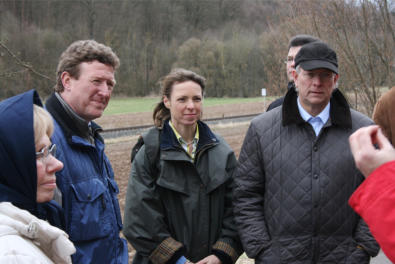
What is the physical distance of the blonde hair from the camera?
5.85 ft

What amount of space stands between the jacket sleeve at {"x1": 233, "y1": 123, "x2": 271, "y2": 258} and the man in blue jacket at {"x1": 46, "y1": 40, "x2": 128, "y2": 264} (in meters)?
0.89

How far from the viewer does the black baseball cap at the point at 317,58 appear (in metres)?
2.59

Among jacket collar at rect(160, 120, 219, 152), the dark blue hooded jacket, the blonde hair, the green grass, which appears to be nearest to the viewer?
the dark blue hooded jacket

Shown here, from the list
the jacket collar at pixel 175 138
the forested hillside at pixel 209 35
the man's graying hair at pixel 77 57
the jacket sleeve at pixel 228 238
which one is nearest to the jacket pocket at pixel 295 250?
the jacket sleeve at pixel 228 238

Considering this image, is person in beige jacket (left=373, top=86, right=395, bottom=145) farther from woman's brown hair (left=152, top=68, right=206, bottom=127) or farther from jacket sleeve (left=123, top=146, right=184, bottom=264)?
jacket sleeve (left=123, top=146, right=184, bottom=264)

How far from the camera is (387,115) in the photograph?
3371mm

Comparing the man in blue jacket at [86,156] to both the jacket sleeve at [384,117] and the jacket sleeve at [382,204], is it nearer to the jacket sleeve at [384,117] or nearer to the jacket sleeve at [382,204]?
the jacket sleeve at [382,204]

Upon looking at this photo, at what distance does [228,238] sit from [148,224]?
63 cm

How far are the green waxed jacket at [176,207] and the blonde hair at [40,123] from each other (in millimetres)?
1081

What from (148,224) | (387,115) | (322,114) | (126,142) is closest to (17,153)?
(148,224)

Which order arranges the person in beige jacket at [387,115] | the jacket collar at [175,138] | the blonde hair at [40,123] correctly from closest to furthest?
the blonde hair at [40,123] → the jacket collar at [175,138] → the person in beige jacket at [387,115]

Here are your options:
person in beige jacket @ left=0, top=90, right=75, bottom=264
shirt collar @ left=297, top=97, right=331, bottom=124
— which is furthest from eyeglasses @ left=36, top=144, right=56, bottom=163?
shirt collar @ left=297, top=97, right=331, bottom=124

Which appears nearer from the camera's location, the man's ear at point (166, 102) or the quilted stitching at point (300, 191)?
the quilted stitching at point (300, 191)

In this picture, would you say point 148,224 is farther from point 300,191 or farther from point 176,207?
point 300,191
